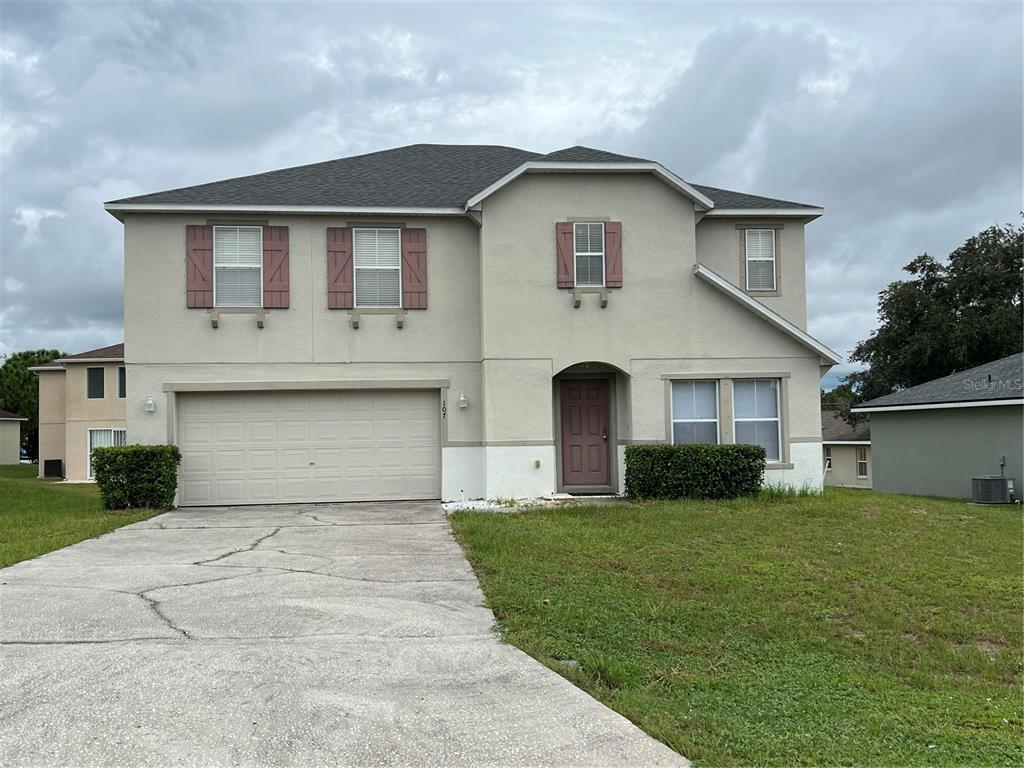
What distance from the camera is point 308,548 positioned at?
10.8 m

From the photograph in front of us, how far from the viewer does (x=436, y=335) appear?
16.5 metres

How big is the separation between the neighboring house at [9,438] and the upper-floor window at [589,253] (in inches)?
1626

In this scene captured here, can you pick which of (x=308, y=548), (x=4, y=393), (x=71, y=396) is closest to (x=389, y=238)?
(x=308, y=548)

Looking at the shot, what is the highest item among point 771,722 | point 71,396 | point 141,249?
point 141,249

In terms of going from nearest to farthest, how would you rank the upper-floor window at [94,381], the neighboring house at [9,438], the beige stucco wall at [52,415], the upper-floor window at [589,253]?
the upper-floor window at [589,253]
the upper-floor window at [94,381]
the beige stucco wall at [52,415]
the neighboring house at [9,438]

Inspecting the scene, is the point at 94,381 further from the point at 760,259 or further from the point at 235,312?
the point at 760,259

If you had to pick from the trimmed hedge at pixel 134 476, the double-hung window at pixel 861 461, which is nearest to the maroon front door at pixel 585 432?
the trimmed hedge at pixel 134 476

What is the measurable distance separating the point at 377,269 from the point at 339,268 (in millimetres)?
712

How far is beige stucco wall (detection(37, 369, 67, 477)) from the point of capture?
35.1 m

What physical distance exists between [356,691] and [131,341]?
12.3 m

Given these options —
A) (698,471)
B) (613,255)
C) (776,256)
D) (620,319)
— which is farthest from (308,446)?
(776,256)

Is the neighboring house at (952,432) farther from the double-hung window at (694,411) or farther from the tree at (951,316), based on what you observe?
the tree at (951,316)

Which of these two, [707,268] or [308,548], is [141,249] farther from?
[707,268]

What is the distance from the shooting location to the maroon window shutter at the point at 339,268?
16156 millimetres
